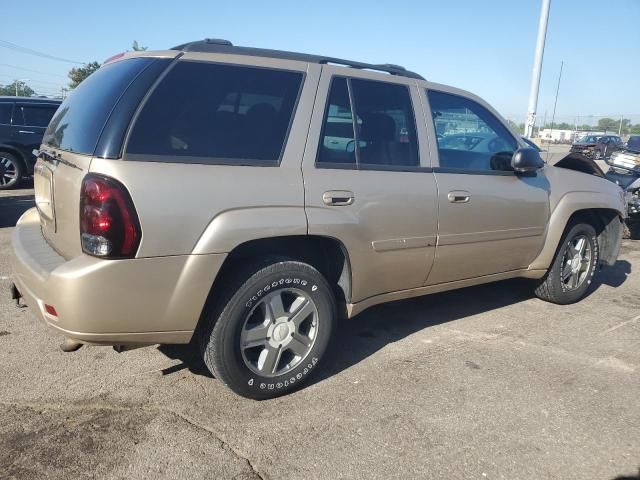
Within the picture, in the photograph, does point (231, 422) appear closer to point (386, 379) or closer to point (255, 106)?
point (386, 379)

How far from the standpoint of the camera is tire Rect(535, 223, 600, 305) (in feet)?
15.7

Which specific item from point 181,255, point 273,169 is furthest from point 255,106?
point 181,255

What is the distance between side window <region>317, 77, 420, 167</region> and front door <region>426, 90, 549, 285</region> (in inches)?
10.2

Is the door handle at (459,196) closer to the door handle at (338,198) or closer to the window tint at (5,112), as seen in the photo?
the door handle at (338,198)

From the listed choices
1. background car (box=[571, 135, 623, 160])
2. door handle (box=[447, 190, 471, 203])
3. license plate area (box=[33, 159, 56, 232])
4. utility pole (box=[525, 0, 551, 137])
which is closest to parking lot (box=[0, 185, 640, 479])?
license plate area (box=[33, 159, 56, 232])

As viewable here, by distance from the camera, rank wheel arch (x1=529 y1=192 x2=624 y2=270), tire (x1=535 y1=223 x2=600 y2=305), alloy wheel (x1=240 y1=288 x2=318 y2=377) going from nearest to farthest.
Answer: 1. alloy wheel (x1=240 y1=288 x2=318 y2=377)
2. wheel arch (x1=529 y1=192 x2=624 y2=270)
3. tire (x1=535 y1=223 x2=600 y2=305)

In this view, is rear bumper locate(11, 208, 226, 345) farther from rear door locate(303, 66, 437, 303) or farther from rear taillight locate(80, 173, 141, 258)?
rear door locate(303, 66, 437, 303)

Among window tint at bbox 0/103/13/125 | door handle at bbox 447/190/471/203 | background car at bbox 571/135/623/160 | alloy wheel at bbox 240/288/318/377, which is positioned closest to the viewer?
alloy wheel at bbox 240/288/318/377

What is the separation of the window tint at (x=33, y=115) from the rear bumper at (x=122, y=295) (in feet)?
30.0

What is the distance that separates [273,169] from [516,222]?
→ 86.2 inches

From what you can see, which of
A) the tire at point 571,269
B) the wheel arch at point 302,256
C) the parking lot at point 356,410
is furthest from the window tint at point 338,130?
the tire at point 571,269

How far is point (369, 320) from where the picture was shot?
4441mm

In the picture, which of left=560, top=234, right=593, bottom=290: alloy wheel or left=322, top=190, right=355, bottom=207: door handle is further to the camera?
left=560, top=234, right=593, bottom=290: alloy wheel

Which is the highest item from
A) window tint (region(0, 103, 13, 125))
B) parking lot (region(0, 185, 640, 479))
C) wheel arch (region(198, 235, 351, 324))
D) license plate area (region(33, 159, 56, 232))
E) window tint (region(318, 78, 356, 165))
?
window tint (region(318, 78, 356, 165))
